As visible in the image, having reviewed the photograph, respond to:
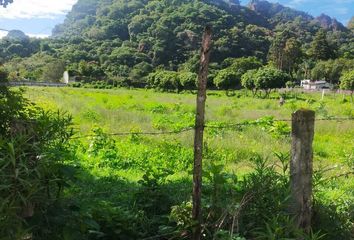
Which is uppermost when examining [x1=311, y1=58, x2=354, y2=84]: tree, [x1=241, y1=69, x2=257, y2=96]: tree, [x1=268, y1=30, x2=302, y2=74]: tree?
[x1=268, y1=30, x2=302, y2=74]: tree

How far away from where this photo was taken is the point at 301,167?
3.86 metres

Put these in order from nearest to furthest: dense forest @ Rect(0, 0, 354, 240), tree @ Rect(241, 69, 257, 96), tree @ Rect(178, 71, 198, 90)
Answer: dense forest @ Rect(0, 0, 354, 240), tree @ Rect(241, 69, 257, 96), tree @ Rect(178, 71, 198, 90)

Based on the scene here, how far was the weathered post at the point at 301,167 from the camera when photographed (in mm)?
3820

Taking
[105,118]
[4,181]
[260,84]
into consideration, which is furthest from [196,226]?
[260,84]

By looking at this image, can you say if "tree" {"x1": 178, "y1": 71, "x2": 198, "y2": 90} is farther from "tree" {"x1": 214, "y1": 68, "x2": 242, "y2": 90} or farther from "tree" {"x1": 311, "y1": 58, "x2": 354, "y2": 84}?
"tree" {"x1": 311, "y1": 58, "x2": 354, "y2": 84}

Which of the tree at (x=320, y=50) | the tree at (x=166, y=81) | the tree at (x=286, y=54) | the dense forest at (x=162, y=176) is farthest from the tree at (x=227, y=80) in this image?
the tree at (x=320, y=50)

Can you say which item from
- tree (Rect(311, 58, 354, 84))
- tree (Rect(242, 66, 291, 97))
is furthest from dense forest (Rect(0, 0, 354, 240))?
tree (Rect(311, 58, 354, 84))

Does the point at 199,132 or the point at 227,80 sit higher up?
the point at 227,80

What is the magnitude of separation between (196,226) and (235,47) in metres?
102

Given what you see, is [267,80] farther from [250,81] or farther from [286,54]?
[286,54]

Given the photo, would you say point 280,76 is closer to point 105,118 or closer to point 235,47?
point 235,47

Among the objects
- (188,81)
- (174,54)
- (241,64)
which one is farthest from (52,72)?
(241,64)

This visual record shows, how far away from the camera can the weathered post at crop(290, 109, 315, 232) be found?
12.5ft

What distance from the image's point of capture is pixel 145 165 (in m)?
8.33
